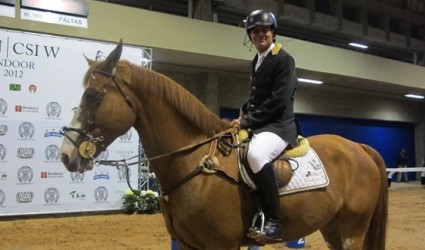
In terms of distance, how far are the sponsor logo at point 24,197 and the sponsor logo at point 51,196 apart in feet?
0.80

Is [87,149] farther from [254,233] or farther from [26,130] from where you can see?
[26,130]

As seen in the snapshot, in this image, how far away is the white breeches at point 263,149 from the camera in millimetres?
2621

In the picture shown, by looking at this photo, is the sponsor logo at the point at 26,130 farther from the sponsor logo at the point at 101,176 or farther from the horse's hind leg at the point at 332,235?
the horse's hind leg at the point at 332,235

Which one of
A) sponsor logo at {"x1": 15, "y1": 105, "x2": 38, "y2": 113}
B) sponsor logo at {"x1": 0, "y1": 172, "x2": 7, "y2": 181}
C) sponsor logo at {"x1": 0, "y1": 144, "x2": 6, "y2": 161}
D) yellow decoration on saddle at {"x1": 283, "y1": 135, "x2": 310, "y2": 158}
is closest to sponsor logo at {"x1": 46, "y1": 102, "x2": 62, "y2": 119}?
sponsor logo at {"x1": 15, "y1": 105, "x2": 38, "y2": 113}

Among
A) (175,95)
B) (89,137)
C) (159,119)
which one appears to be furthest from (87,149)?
(175,95)

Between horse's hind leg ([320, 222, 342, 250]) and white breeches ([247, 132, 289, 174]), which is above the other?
white breeches ([247, 132, 289, 174])

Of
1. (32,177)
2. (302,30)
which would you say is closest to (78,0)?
(32,177)

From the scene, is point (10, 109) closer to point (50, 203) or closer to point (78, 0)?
point (50, 203)

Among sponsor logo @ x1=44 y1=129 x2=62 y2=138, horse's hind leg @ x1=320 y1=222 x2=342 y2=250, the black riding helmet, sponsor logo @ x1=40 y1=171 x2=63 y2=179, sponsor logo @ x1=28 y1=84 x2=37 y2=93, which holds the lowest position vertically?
horse's hind leg @ x1=320 y1=222 x2=342 y2=250

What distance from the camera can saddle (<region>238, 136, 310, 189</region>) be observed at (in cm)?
268

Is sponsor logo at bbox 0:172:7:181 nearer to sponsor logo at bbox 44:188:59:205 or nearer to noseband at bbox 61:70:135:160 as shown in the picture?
sponsor logo at bbox 44:188:59:205

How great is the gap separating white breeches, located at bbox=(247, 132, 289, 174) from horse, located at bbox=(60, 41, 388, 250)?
0.43 ft

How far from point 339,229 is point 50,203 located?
6.23m

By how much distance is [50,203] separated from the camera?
8.14 meters
